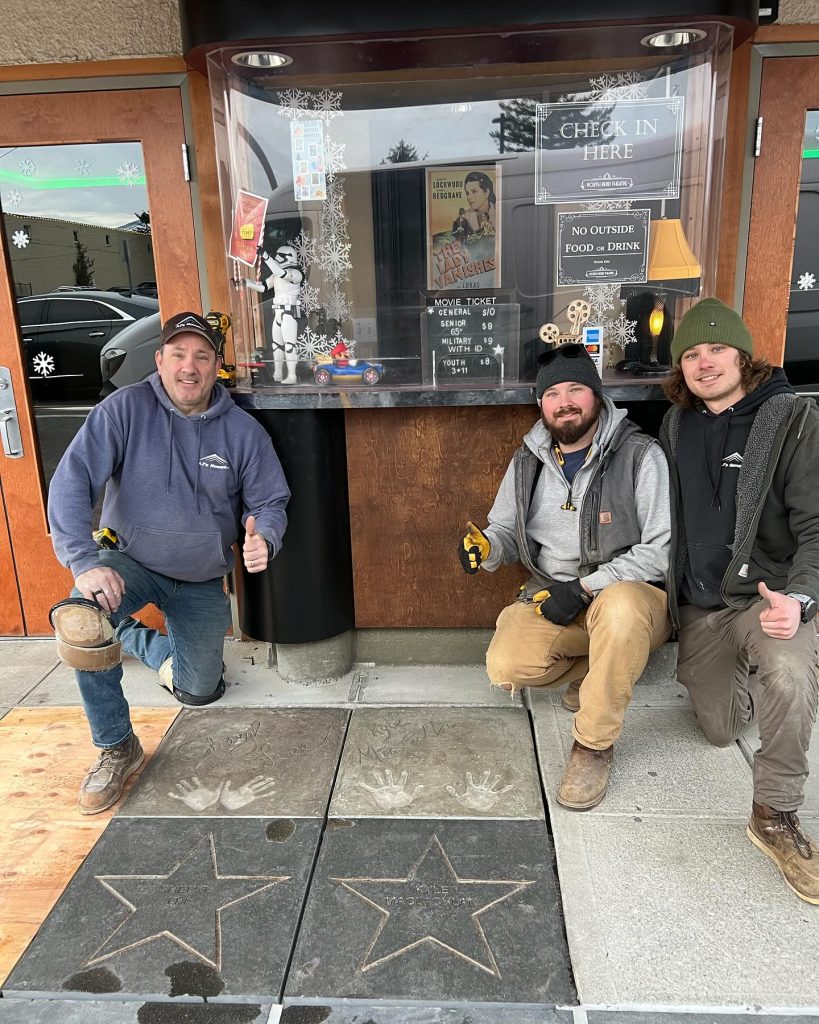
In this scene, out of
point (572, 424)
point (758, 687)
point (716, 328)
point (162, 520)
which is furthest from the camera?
point (162, 520)

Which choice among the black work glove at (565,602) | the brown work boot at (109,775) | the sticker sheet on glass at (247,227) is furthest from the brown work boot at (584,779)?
the sticker sheet on glass at (247,227)

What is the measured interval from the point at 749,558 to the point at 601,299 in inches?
50.4

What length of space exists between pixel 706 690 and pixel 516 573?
989 mm

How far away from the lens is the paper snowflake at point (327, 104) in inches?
122

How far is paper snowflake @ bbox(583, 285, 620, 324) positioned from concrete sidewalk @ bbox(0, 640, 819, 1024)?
4.79 ft

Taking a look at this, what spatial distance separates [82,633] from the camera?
8.29ft

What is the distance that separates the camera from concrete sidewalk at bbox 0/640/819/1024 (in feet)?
5.96

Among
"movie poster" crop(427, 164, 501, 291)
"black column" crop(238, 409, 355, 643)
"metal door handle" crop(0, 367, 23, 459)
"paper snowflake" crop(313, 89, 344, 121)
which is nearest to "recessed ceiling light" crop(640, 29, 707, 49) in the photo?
"movie poster" crop(427, 164, 501, 291)

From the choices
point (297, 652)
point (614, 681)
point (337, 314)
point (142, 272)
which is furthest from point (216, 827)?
point (142, 272)

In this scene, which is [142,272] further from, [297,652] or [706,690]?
[706,690]

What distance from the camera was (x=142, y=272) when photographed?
3430 millimetres

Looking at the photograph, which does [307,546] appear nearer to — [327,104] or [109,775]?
[109,775]

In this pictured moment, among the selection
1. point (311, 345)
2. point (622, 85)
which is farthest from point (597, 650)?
point (622, 85)

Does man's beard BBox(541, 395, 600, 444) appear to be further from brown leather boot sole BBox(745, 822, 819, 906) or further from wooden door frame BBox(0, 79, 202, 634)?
wooden door frame BBox(0, 79, 202, 634)
